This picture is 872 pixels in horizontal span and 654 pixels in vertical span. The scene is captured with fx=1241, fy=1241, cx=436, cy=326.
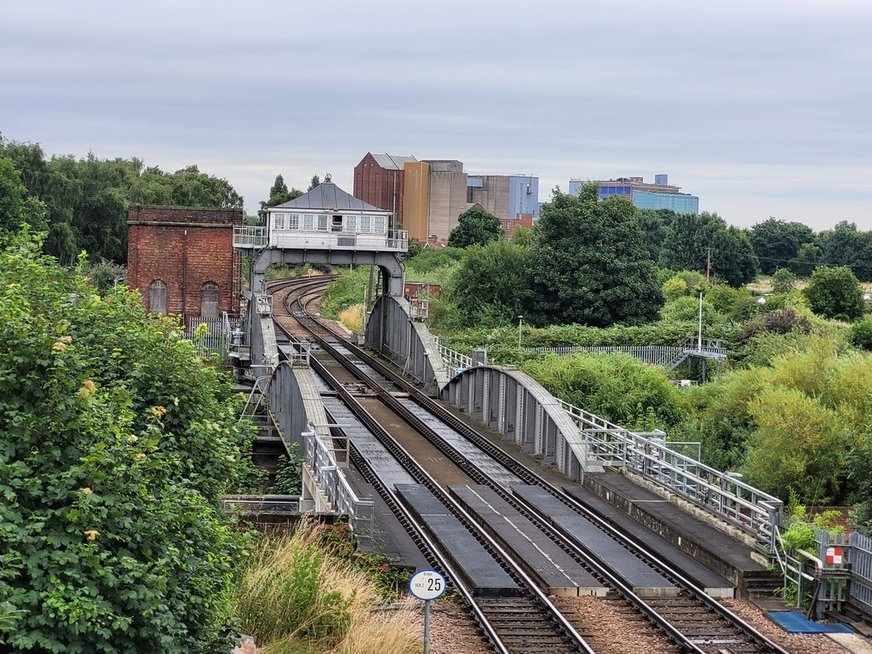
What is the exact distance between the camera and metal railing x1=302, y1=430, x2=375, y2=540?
21.3 m

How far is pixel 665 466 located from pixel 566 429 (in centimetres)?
459

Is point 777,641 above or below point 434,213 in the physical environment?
below

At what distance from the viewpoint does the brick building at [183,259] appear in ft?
194

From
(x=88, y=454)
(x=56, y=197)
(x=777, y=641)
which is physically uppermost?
(x=56, y=197)

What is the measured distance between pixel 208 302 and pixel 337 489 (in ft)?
124

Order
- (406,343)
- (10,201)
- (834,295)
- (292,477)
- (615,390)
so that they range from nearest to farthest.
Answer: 1. (292,477)
2. (615,390)
3. (406,343)
4. (10,201)
5. (834,295)

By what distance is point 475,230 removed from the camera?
11119 cm

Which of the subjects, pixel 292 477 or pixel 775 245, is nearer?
pixel 292 477

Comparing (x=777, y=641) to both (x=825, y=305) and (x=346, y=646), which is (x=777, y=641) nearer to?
(x=346, y=646)

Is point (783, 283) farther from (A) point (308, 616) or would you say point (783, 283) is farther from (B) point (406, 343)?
(A) point (308, 616)

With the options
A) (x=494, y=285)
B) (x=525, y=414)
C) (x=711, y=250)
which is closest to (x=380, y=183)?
(x=711, y=250)

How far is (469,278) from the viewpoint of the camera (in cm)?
6869

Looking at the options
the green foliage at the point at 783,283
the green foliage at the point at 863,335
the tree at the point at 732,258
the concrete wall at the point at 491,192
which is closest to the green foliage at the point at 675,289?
the green foliage at the point at 783,283

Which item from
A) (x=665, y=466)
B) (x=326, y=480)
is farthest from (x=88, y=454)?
(x=665, y=466)
